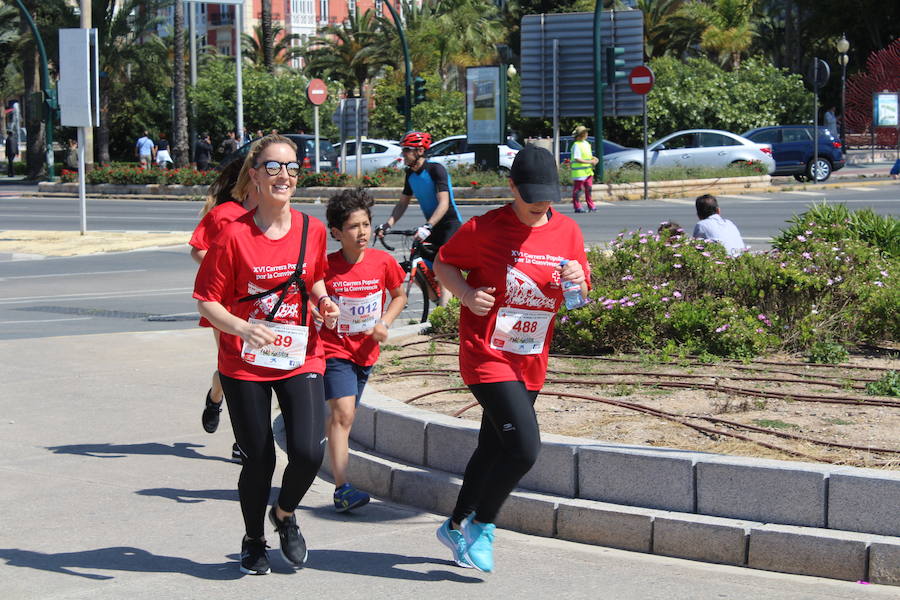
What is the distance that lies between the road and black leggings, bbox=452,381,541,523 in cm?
743

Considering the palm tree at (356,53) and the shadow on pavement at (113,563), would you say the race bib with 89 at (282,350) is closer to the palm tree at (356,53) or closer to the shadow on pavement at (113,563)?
the shadow on pavement at (113,563)

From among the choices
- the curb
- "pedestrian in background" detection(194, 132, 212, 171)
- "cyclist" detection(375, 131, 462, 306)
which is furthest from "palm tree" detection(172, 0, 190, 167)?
the curb

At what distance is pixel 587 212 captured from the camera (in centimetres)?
2516

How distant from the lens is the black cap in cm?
471

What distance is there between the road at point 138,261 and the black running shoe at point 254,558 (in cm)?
732

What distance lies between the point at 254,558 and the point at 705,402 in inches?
115

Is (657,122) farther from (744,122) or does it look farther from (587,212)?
(587,212)

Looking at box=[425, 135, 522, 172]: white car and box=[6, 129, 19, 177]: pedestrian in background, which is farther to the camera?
box=[6, 129, 19, 177]: pedestrian in background

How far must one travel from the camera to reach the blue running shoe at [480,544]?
4.88 m

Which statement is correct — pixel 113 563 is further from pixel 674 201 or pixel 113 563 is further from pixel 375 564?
pixel 674 201

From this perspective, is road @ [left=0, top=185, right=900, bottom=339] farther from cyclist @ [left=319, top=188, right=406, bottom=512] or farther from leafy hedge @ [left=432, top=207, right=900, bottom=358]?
cyclist @ [left=319, top=188, right=406, bottom=512]

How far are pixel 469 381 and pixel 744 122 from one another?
38206 mm

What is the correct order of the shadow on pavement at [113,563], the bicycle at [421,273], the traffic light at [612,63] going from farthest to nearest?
the traffic light at [612,63] < the bicycle at [421,273] < the shadow on pavement at [113,563]

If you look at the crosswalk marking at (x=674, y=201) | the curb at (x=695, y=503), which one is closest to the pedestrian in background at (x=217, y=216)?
the curb at (x=695, y=503)
